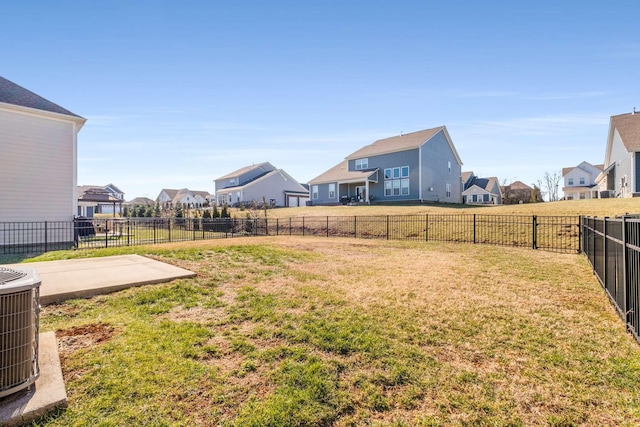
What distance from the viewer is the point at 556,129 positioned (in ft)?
74.4

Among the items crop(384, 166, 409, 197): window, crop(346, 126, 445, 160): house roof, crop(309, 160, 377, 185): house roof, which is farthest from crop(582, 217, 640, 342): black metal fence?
crop(309, 160, 377, 185): house roof

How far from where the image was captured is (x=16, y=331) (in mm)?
2061

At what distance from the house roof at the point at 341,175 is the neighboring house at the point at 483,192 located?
65.7ft

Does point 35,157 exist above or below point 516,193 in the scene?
below

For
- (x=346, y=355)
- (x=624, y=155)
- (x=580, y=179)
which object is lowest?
(x=346, y=355)

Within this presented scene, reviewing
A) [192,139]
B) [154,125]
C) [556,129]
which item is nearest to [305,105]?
[154,125]

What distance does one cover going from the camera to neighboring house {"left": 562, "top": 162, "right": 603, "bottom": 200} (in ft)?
134

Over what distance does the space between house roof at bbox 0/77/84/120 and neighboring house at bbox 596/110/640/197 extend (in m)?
31.2

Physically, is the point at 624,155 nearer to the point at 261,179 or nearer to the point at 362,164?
the point at 362,164

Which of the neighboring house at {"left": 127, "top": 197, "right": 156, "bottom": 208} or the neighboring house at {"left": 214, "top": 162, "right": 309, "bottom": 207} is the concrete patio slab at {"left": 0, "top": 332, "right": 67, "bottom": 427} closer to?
the neighboring house at {"left": 214, "top": 162, "right": 309, "bottom": 207}

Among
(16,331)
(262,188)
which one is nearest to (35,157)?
(16,331)

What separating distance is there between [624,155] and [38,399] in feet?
100

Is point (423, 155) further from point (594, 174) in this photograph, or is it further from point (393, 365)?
point (594, 174)

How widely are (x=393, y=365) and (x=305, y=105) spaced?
1603 cm
